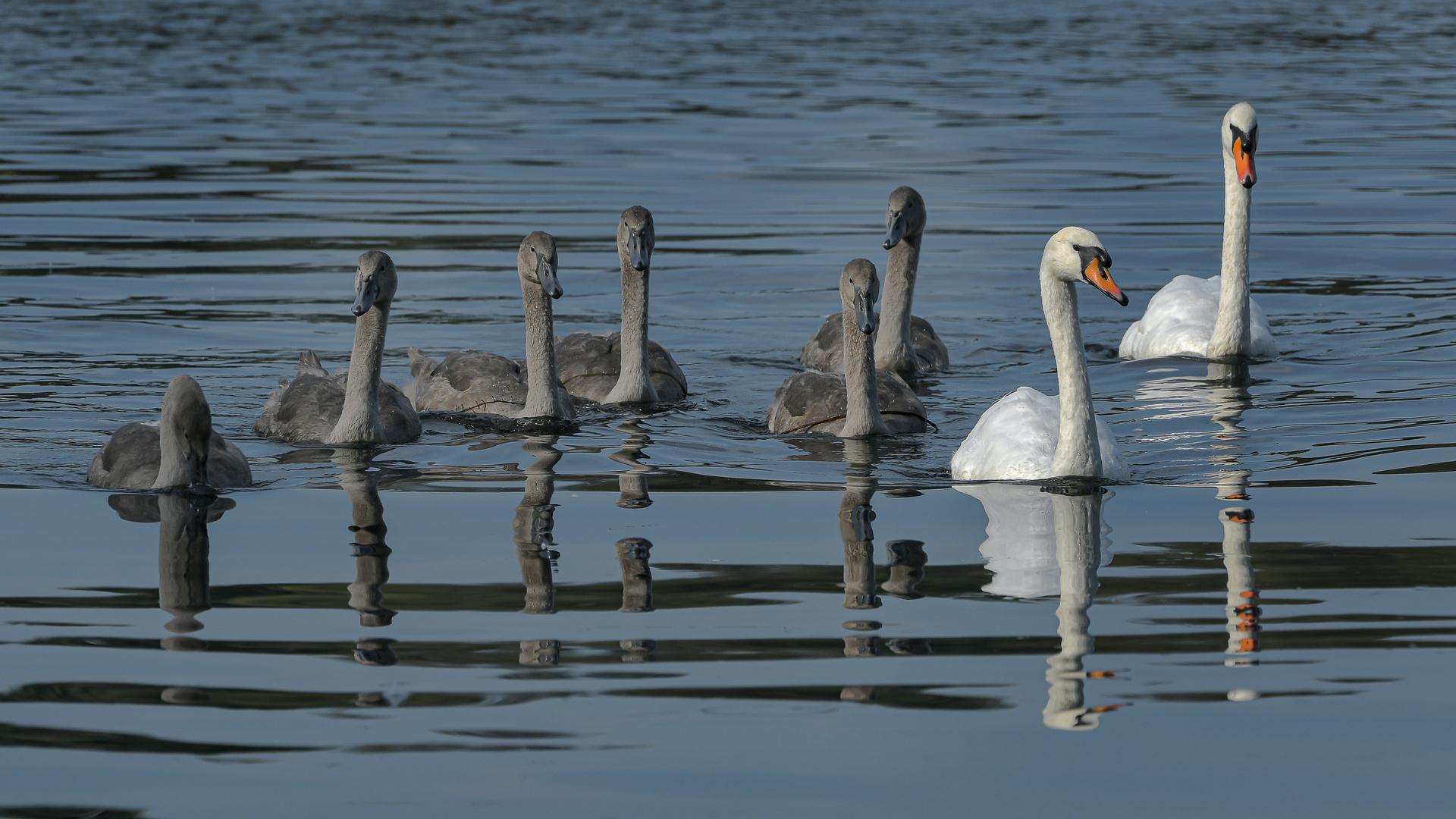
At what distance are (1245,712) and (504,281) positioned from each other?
41.4 feet

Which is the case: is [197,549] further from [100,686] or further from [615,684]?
[615,684]

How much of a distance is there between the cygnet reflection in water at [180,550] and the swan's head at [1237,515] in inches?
174

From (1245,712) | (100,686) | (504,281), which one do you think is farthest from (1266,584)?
(504,281)

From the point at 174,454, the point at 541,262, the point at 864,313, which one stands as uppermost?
the point at 541,262

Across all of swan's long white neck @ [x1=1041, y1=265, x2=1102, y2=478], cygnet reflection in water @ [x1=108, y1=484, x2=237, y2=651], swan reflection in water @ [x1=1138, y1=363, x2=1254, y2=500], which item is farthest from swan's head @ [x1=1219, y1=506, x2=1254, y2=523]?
cygnet reflection in water @ [x1=108, y1=484, x2=237, y2=651]

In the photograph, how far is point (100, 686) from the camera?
654cm

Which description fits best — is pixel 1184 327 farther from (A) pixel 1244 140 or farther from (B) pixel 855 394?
(B) pixel 855 394

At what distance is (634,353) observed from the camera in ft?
43.1

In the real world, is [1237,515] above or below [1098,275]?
below

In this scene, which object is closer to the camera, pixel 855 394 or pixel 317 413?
pixel 855 394

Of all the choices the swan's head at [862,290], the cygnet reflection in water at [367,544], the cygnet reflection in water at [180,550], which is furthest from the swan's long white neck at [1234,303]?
the cygnet reflection in water at [180,550]

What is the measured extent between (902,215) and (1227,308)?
8.12 ft

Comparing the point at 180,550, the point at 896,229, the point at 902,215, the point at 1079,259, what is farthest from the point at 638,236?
the point at 180,550

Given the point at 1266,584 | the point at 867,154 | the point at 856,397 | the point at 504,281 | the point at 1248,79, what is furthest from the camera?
the point at 1248,79
